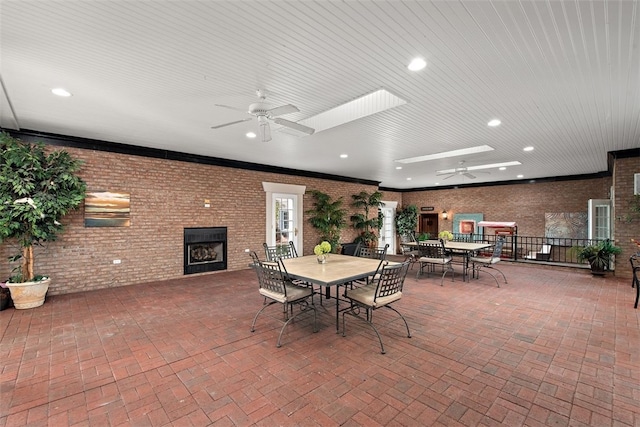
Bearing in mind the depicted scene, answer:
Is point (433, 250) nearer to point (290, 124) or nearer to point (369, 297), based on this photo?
point (369, 297)

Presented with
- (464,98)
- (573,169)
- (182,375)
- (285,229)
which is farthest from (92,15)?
(573,169)

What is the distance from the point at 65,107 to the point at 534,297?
24.4 ft

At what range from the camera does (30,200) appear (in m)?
3.86

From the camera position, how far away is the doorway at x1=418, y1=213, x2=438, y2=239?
13.3 meters

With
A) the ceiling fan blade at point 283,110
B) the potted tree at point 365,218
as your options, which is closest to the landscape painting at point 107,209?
the ceiling fan blade at point 283,110

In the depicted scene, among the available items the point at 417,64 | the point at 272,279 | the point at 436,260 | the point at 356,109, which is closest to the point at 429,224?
the point at 436,260

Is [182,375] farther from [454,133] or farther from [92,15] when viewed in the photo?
[454,133]

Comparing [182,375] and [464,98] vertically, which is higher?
[464,98]

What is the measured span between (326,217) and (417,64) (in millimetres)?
6207

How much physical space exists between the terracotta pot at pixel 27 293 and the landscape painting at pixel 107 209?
1237mm

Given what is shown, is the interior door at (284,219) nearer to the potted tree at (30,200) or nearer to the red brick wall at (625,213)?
the potted tree at (30,200)

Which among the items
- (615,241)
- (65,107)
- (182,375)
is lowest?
(182,375)

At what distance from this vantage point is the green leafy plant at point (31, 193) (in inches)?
150

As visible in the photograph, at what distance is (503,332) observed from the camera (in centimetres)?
318
